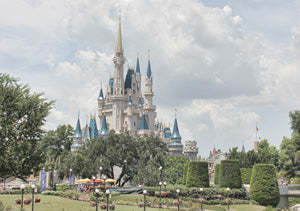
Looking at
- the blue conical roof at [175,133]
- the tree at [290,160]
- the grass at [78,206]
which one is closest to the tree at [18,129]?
the grass at [78,206]

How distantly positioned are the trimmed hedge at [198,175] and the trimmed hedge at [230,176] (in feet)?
5.32

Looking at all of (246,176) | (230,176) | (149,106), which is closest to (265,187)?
(230,176)

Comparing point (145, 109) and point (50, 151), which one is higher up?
point (145, 109)

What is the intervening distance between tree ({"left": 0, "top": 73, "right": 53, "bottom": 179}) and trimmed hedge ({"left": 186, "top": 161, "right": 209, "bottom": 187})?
13.6 metres

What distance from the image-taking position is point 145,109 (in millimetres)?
78562

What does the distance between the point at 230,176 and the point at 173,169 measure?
15.2m

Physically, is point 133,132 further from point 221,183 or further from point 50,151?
point 221,183

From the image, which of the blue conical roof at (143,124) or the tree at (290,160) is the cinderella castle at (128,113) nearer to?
the blue conical roof at (143,124)

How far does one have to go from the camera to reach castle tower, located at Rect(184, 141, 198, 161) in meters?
78.4

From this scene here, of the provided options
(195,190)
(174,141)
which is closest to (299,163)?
(195,190)

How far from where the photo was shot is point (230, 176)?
104 ft

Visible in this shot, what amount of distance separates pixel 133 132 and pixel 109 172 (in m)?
29.9

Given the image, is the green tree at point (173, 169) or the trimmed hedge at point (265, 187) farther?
the green tree at point (173, 169)

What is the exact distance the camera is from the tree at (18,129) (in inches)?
864
